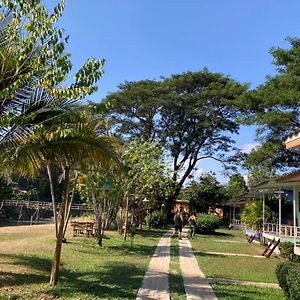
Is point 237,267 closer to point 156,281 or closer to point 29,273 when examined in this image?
point 156,281

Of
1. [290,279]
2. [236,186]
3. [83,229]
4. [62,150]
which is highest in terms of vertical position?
[236,186]

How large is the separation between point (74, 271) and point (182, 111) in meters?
29.7

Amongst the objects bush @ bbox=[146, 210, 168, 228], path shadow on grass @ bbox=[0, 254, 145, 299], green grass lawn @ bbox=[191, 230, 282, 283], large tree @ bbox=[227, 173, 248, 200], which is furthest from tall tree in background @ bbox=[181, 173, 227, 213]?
path shadow on grass @ bbox=[0, 254, 145, 299]

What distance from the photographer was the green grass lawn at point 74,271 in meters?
8.22

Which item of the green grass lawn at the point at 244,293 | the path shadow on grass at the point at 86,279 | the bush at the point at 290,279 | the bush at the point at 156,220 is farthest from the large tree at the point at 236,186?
the bush at the point at 290,279

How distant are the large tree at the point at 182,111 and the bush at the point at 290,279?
96.6 feet

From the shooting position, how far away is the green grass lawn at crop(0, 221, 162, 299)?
8.22 metres

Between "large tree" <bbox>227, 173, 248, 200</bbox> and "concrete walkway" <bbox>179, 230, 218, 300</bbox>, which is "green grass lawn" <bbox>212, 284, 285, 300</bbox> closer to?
"concrete walkway" <bbox>179, 230, 218, 300</bbox>

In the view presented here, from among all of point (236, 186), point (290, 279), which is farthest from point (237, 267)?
point (236, 186)

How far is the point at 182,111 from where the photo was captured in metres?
39.3

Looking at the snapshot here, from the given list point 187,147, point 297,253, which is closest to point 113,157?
point 297,253

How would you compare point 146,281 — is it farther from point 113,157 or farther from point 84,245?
point 84,245

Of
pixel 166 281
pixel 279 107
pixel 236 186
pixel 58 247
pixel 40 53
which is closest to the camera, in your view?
pixel 40 53

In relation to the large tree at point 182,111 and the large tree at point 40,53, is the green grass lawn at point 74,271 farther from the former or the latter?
the large tree at point 182,111
